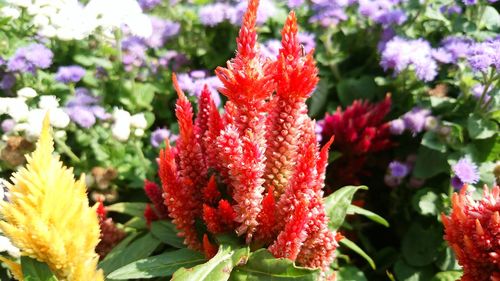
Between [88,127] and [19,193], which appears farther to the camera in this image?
[88,127]

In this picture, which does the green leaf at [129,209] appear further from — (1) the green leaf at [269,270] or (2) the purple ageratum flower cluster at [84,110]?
(1) the green leaf at [269,270]

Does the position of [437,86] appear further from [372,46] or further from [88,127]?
[88,127]

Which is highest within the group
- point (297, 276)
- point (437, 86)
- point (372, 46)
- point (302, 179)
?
point (372, 46)

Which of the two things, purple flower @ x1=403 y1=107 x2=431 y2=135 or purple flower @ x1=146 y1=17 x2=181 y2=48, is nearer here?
purple flower @ x1=403 y1=107 x2=431 y2=135

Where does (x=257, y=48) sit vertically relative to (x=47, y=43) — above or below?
below

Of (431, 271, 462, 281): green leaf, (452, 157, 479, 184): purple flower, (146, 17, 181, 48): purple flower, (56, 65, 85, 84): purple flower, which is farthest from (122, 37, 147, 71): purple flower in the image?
(431, 271, 462, 281): green leaf

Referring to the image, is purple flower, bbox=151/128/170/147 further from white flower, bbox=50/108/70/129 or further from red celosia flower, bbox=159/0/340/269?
red celosia flower, bbox=159/0/340/269

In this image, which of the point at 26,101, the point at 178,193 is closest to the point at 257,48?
the point at 178,193

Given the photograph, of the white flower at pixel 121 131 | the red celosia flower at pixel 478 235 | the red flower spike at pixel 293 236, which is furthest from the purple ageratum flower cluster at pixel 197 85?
the red celosia flower at pixel 478 235
